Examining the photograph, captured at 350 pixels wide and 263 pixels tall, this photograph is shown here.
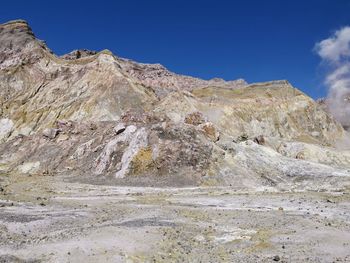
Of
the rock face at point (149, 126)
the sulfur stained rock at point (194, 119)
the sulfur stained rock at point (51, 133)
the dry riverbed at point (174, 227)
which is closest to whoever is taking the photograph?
the dry riverbed at point (174, 227)

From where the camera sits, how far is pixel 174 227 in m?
31.9

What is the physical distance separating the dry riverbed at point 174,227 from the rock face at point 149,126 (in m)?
15.2

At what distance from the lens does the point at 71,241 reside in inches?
1058

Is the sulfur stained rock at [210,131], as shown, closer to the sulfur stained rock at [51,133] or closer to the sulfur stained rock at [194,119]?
the sulfur stained rock at [194,119]

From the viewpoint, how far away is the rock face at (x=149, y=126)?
68.4 m

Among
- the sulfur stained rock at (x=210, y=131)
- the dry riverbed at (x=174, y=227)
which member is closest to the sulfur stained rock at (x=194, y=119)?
the sulfur stained rock at (x=210, y=131)

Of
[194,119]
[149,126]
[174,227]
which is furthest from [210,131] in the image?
[174,227]

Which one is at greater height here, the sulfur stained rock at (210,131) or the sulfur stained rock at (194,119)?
the sulfur stained rock at (194,119)

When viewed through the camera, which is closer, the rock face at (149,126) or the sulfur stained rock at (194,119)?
the rock face at (149,126)

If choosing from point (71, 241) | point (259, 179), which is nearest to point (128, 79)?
point (259, 179)

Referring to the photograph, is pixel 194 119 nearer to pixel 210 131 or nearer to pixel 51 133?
pixel 210 131

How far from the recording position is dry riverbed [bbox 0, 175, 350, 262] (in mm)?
24719

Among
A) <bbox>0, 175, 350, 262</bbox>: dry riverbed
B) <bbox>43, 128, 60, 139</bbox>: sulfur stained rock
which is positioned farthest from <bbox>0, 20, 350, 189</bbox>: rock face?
<bbox>0, 175, 350, 262</bbox>: dry riverbed

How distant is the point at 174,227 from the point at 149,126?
140 ft
